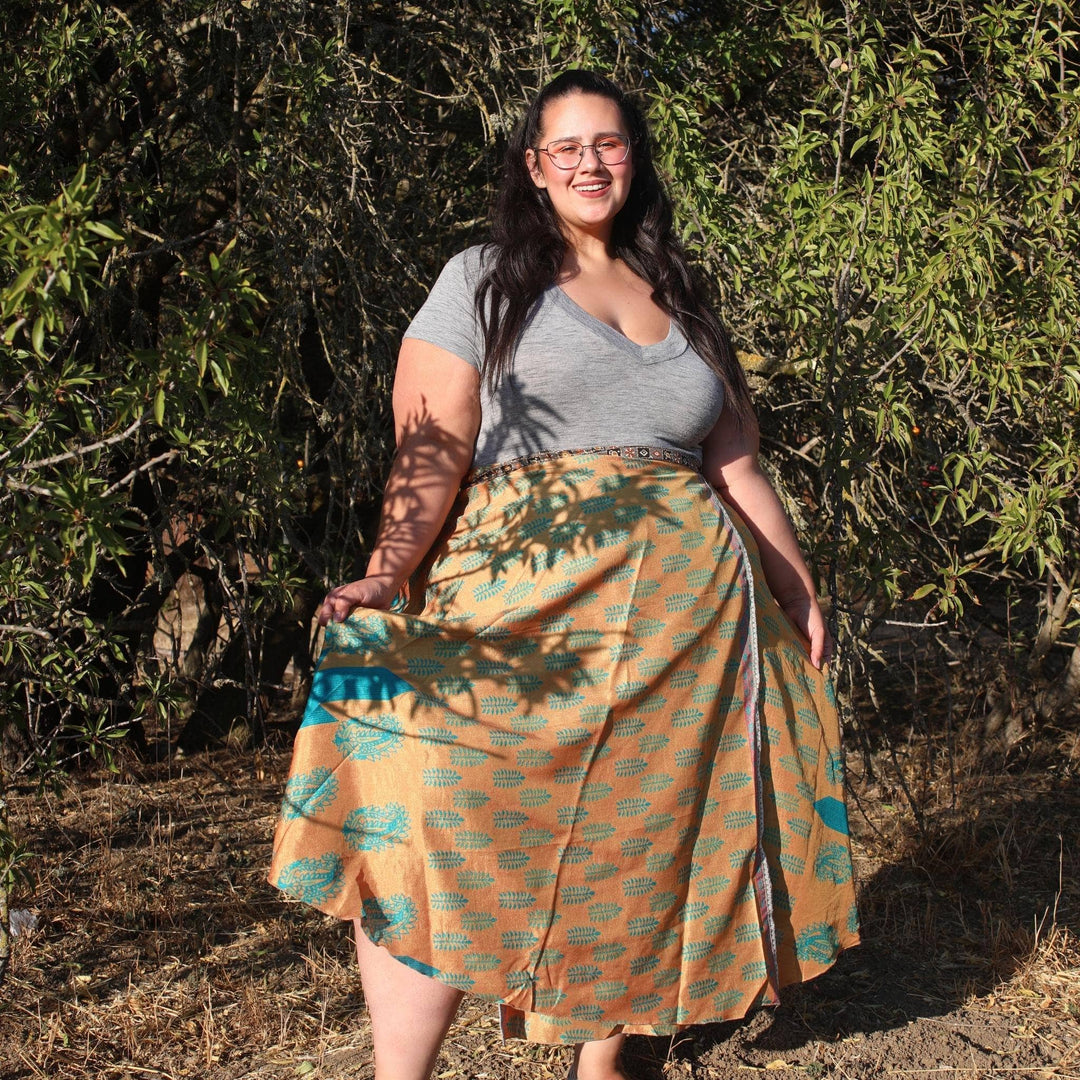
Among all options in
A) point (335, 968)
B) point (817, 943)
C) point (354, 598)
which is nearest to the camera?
point (354, 598)

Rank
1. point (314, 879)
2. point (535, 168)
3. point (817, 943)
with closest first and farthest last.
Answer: point (314, 879) → point (817, 943) → point (535, 168)

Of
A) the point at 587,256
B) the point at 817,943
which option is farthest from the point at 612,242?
the point at 817,943

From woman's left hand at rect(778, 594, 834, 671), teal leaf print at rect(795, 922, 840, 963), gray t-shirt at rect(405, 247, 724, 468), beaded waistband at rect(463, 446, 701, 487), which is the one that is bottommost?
teal leaf print at rect(795, 922, 840, 963)

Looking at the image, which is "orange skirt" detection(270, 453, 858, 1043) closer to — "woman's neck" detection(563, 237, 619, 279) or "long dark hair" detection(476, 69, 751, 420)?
"long dark hair" detection(476, 69, 751, 420)

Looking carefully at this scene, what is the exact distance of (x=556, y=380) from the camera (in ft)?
6.07

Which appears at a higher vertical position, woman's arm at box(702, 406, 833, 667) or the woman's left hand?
woman's arm at box(702, 406, 833, 667)

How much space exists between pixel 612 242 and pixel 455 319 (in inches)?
17.0

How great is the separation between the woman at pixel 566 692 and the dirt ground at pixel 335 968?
1.56 ft

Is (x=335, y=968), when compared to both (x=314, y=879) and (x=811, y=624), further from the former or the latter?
(x=811, y=624)

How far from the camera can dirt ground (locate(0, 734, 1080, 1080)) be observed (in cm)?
225

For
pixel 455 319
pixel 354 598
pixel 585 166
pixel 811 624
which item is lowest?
pixel 811 624

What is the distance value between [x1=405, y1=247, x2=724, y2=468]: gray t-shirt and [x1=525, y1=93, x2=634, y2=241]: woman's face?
6.9 inches

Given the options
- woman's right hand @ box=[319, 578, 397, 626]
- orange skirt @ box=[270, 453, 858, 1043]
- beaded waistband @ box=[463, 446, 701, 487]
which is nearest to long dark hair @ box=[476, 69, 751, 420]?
beaded waistband @ box=[463, 446, 701, 487]

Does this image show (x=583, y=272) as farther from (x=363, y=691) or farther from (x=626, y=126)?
(x=363, y=691)
